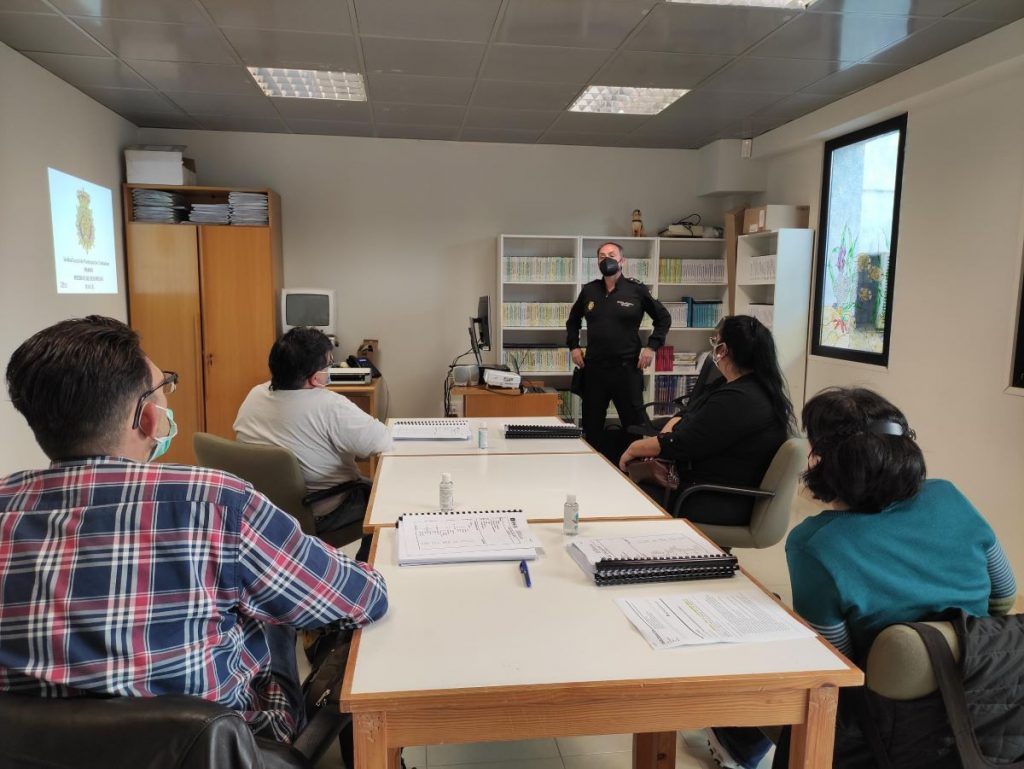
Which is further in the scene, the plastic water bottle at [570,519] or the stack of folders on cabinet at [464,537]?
the plastic water bottle at [570,519]

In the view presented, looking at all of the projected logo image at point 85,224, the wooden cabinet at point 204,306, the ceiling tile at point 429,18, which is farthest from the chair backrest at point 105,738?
the wooden cabinet at point 204,306

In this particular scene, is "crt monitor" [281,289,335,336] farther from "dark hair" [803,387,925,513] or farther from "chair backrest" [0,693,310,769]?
"chair backrest" [0,693,310,769]

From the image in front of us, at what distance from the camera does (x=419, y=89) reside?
4270 millimetres

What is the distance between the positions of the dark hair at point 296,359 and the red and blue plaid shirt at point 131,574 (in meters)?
1.63

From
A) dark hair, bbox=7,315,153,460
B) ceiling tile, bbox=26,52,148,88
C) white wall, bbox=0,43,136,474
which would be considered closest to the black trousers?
white wall, bbox=0,43,136,474

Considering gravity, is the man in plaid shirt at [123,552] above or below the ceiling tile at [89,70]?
below

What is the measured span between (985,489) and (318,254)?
488cm

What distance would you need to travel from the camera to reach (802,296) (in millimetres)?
5090

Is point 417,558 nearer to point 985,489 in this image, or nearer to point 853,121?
point 985,489

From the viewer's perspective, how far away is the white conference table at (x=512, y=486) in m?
2.07

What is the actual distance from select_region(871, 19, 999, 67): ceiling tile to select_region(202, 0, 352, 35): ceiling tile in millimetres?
2744

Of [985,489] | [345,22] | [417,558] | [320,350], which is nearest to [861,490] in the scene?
[417,558]

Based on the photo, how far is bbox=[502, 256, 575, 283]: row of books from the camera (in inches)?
221

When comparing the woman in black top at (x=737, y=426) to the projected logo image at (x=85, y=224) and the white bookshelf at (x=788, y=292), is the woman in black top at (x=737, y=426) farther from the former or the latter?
the projected logo image at (x=85, y=224)
